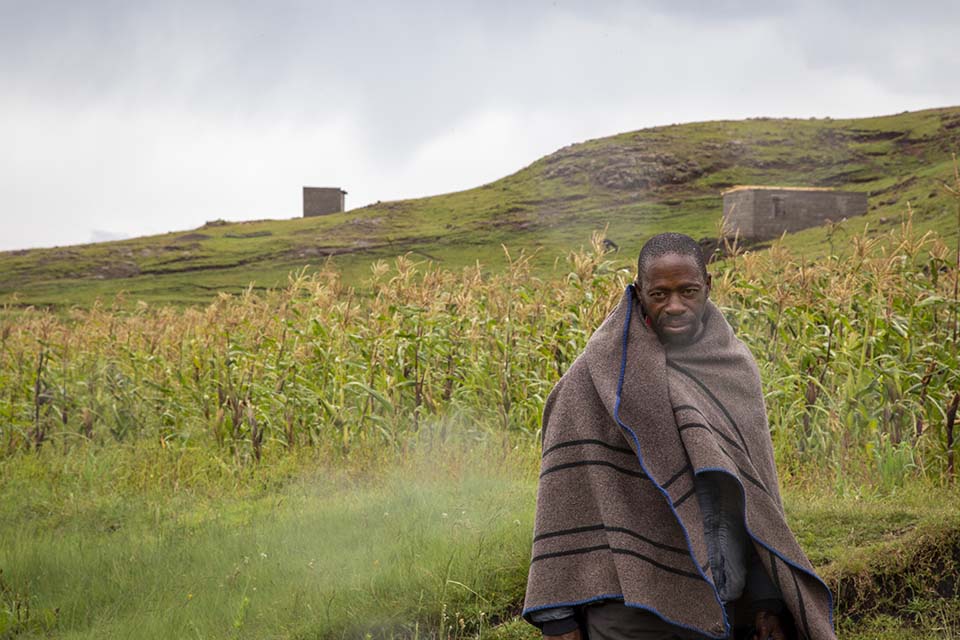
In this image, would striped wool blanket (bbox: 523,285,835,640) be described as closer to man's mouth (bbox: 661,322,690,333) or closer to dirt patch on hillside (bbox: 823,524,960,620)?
man's mouth (bbox: 661,322,690,333)

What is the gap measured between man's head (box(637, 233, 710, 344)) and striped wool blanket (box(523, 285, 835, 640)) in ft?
0.14

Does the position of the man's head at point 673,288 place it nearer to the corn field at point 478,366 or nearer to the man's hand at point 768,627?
the man's hand at point 768,627

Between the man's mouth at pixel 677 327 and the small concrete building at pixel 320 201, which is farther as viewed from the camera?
the small concrete building at pixel 320 201

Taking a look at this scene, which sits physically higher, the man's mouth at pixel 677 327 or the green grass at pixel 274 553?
the man's mouth at pixel 677 327

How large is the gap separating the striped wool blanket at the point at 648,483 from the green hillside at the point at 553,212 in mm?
30170

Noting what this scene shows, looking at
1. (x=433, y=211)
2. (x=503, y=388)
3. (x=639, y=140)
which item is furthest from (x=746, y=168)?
(x=503, y=388)

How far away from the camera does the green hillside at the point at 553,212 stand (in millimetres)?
44781

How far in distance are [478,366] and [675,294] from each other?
427 cm

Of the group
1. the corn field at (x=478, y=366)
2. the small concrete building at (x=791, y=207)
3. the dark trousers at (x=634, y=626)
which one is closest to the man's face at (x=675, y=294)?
the dark trousers at (x=634, y=626)

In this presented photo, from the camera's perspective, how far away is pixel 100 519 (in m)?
4.86

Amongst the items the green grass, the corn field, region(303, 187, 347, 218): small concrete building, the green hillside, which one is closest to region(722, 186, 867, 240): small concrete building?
the green hillside

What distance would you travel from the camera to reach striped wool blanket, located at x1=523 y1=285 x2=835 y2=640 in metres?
2.11

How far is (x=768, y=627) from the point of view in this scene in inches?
88.7

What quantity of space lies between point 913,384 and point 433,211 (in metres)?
63.2
